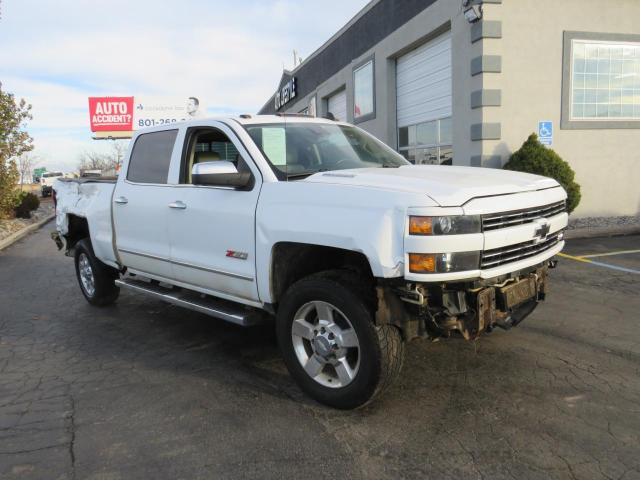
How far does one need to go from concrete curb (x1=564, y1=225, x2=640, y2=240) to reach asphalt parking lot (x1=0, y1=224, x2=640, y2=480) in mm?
4683

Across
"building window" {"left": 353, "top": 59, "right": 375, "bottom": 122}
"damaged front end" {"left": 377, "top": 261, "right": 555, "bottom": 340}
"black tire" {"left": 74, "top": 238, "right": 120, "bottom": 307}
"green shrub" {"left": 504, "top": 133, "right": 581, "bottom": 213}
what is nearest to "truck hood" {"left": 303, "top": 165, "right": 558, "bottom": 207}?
"damaged front end" {"left": 377, "top": 261, "right": 555, "bottom": 340}

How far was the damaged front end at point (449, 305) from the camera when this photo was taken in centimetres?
308

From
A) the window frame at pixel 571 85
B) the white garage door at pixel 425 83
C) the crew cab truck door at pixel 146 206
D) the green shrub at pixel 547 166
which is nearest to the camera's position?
the crew cab truck door at pixel 146 206

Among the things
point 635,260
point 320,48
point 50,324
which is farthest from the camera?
point 320,48

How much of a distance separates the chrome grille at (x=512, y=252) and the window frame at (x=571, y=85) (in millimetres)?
8645

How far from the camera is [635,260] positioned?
755 centimetres

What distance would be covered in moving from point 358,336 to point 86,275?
4.56 m

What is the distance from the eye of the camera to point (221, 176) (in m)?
3.68

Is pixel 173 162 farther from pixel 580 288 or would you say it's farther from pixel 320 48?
pixel 320 48

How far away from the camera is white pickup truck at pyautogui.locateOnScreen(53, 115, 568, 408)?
2.99m

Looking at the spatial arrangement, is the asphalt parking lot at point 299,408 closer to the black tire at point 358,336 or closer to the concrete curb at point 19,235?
the black tire at point 358,336

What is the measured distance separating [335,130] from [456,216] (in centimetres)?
203

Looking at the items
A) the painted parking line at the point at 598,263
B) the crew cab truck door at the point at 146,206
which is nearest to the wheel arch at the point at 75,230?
the crew cab truck door at the point at 146,206

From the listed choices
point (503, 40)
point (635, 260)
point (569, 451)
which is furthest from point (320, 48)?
point (569, 451)
